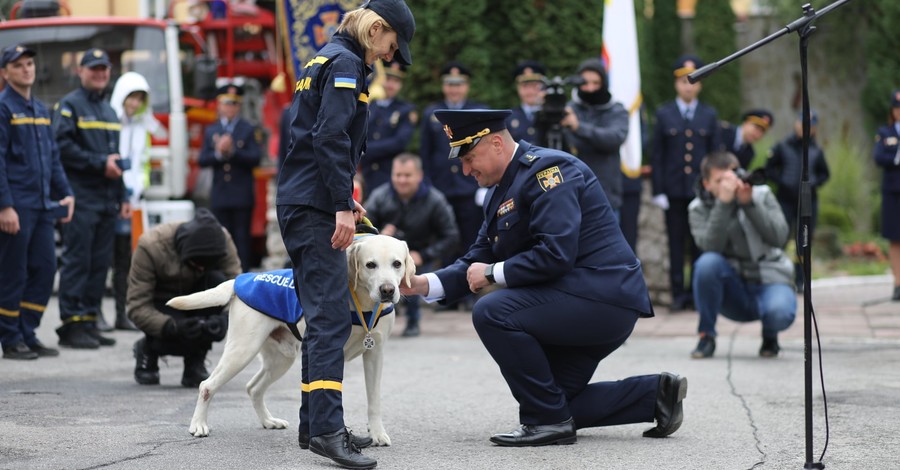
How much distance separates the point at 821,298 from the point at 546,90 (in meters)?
4.97

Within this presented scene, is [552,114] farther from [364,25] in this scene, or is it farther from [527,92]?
[364,25]

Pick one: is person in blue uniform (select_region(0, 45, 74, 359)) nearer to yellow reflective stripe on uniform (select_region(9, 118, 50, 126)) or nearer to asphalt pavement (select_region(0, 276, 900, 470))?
yellow reflective stripe on uniform (select_region(9, 118, 50, 126))

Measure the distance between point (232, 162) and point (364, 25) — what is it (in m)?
7.44

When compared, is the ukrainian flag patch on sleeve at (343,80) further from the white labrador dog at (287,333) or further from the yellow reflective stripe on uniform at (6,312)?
the yellow reflective stripe on uniform at (6,312)

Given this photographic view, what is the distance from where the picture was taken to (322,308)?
4.94m

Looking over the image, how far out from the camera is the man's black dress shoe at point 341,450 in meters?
4.79

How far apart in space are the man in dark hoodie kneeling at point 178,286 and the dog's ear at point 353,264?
192cm

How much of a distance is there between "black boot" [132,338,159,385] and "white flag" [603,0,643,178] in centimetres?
526

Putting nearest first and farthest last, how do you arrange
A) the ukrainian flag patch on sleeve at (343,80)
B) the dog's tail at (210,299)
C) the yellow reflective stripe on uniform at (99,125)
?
the ukrainian flag patch on sleeve at (343,80), the dog's tail at (210,299), the yellow reflective stripe on uniform at (99,125)

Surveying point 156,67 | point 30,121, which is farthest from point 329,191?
point 156,67

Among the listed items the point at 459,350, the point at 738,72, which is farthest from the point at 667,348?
the point at 738,72

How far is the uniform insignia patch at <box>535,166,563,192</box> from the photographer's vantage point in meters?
5.24

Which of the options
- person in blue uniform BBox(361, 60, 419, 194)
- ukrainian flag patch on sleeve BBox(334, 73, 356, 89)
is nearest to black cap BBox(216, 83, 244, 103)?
person in blue uniform BBox(361, 60, 419, 194)

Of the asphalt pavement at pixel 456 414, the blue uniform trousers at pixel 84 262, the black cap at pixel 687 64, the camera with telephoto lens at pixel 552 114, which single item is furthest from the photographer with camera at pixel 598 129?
the blue uniform trousers at pixel 84 262
